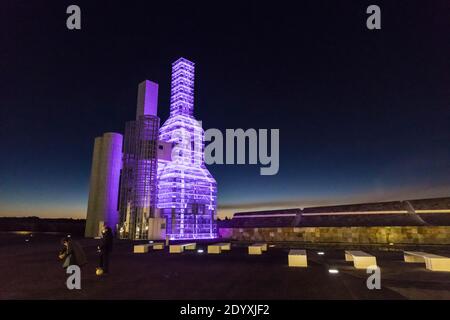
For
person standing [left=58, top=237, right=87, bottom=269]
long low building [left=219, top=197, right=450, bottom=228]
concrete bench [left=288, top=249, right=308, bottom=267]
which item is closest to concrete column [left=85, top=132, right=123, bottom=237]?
long low building [left=219, top=197, right=450, bottom=228]

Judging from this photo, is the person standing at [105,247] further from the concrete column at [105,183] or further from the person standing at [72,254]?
the concrete column at [105,183]

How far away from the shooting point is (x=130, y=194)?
44.0 m

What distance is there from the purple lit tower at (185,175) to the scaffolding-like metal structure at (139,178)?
4.92 metres

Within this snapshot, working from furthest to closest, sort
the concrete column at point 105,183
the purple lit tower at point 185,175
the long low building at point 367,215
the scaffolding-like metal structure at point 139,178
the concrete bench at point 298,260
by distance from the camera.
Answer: the purple lit tower at point 185,175, the concrete column at point 105,183, the scaffolding-like metal structure at point 139,178, the long low building at point 367,215, the concrete bench at point 298,260

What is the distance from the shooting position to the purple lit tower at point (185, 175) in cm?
4884

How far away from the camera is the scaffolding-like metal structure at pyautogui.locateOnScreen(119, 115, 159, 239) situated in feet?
138

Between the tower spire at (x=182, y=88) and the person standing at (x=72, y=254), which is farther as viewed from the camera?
the tower spire at (x=182, y=88)

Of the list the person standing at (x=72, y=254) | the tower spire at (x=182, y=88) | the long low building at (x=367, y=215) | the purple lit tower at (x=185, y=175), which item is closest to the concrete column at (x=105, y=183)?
the purple lit tower at (x=185, y=175)

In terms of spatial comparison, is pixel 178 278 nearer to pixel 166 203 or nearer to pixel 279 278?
pixel 279 278

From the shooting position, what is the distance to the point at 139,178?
43156 millimetres

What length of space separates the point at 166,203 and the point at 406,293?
44.8 m

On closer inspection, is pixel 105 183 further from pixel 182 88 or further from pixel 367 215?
pixel 367 215

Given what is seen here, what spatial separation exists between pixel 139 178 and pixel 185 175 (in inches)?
383

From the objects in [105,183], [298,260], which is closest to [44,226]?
[105,183]
